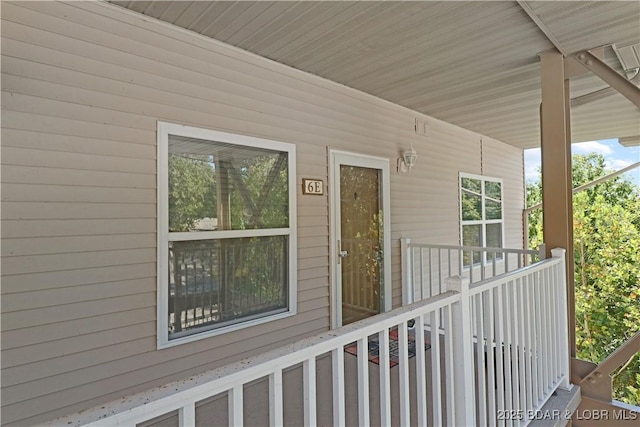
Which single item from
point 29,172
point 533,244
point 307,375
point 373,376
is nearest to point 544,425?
point 373,376

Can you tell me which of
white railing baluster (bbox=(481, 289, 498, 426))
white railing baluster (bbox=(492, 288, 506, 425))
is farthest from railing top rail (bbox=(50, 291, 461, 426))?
white railing baluster (bbox=(492, 288, 506, 425))

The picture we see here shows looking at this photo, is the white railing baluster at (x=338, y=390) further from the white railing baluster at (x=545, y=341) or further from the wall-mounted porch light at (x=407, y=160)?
the wall-mounted porch light at (x=407, y=160)

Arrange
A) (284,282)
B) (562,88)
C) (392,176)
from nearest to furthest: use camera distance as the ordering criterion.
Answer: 1. (562,88)
2. (284,282)
3. (392,176)

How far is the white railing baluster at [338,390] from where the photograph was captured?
114cm

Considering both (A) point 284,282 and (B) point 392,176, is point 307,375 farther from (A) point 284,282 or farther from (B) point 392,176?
(B) point 392,176

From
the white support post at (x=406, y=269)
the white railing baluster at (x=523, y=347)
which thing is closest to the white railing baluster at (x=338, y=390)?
the white railing baluster at (x=523, y=347)

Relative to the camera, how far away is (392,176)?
14.0 feet

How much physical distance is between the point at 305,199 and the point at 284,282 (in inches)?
31.4

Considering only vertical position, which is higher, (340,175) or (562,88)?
(562,88)

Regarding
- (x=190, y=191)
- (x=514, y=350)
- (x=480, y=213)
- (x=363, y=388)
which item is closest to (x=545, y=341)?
(x=514, y=350)

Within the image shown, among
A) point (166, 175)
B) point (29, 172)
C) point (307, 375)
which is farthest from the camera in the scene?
point (166, 175)

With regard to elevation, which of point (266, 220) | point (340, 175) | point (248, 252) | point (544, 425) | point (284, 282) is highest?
point (340, 175)

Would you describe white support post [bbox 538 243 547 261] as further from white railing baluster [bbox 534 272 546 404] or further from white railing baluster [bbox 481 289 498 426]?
white railing baluster [bbox 481 289 498 426]

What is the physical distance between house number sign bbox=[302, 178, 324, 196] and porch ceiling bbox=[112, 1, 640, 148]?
105 cm
